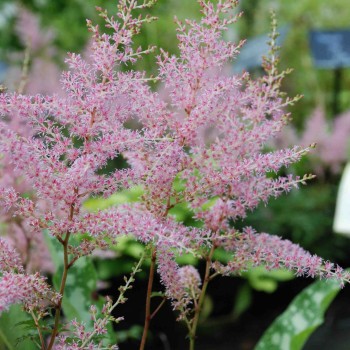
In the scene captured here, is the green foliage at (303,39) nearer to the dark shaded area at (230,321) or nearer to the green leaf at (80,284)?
the dark shaded area at (230,321)

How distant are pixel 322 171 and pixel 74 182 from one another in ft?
16.3

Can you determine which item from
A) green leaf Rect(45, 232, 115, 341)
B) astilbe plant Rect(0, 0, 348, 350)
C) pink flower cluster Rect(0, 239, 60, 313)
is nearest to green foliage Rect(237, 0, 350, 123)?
green leaf Rect(45, 232, 115, 341)

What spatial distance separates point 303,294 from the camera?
1892 mm

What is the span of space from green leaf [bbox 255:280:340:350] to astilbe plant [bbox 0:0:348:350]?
0.48 meters

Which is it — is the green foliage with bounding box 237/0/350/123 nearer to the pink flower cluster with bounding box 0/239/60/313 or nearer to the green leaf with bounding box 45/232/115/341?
the green leaf with bounding box 45/232/115/341

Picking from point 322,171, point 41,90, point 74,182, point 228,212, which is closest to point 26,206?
point 74,182

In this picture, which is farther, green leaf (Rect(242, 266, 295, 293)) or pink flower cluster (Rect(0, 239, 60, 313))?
green leaf (Rect(242, 266, 295, 293))

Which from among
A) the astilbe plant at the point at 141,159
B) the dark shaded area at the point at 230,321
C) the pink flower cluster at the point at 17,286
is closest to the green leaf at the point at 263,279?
the dark shaded area at the point at 230,321

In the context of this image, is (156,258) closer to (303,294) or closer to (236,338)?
(303,294)

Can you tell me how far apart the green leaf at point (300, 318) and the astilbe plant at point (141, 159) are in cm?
48

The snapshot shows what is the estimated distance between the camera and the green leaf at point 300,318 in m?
1.81

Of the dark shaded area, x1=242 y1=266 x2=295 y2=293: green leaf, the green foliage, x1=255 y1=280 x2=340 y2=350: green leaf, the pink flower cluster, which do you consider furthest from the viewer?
the green foliage

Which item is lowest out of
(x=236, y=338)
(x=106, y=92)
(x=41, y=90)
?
(x=236, y=338)

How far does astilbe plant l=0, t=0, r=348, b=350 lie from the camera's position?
115 centimetres
